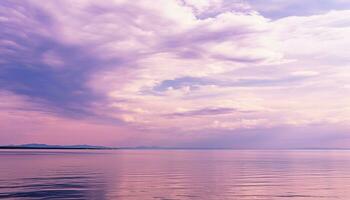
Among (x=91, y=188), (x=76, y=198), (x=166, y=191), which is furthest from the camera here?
(x=91, y=188)

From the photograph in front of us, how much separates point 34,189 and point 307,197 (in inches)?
1164

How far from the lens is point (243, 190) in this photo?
1800 inches

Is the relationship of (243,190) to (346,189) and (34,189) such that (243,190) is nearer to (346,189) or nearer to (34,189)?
(346,189)

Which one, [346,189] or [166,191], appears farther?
[346,189]

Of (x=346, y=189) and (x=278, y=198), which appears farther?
(x=346, y=189)

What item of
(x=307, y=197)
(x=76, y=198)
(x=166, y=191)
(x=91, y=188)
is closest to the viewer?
(x=76, y=198)

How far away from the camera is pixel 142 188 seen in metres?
46.5

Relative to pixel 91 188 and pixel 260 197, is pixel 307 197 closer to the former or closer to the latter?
pixel 260 197

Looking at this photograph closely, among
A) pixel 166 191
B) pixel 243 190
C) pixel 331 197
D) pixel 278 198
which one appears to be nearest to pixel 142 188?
pixel 166 191

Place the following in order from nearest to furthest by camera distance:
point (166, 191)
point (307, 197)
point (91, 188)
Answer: point (307, 197) < point (166, 191) < point (91, 188)

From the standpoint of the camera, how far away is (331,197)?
40.5m

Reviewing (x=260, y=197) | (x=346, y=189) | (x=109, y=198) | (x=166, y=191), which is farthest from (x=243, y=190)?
(x=109, y=198)

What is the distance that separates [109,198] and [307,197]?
1983 cm

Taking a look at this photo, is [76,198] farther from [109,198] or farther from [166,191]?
[166,191]
